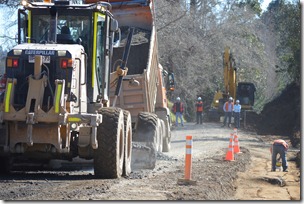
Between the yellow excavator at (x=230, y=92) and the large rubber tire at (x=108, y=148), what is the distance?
29.4m

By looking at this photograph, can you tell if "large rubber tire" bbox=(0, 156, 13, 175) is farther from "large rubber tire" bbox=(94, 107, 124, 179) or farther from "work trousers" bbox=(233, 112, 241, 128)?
"work trousers" bbox=(233, 112, 241, 128)

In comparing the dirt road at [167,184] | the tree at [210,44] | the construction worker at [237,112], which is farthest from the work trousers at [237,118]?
the dirt road at [167,184]

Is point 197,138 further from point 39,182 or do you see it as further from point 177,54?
point 39,182

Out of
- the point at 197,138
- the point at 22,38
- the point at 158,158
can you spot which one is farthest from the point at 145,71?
the point at 197,138

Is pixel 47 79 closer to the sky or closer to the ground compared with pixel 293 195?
closer to the sky

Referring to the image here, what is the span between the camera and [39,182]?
1215 centimetres

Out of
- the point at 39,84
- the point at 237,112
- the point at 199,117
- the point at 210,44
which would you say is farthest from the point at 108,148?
the point at 210,44

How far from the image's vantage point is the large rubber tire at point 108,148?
1252 centimetres

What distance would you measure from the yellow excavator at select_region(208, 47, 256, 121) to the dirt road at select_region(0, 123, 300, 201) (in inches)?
882

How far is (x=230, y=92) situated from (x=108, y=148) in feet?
105

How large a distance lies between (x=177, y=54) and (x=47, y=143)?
28.5 m

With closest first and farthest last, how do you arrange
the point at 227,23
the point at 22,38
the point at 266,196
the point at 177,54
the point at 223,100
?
the point at 266,196, the point at 22,38, the point at 177,54, the point at 223,100, the point at 227,23

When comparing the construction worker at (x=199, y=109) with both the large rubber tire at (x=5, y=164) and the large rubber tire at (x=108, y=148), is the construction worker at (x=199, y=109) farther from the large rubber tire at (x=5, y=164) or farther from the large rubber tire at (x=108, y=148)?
the large rubber tire at (x=108, y=148)

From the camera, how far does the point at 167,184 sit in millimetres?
12203
